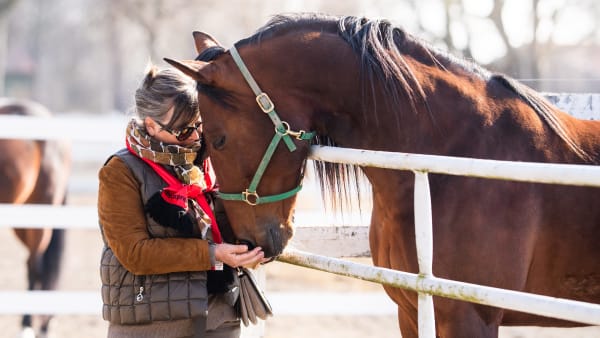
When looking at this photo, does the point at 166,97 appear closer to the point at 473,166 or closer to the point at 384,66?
the point at 384,66

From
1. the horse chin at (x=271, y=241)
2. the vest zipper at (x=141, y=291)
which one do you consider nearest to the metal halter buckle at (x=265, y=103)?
the horse chin at (x=271, y=241)

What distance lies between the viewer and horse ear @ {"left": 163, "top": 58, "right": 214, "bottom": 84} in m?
2.42

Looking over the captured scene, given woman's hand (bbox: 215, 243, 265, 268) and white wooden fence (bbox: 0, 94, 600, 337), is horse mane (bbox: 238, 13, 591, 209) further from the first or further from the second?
woman's hand (bbox: 215, 243, 265, 268)

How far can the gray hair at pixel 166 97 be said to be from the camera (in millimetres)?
2482

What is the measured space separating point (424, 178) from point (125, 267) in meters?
1.01

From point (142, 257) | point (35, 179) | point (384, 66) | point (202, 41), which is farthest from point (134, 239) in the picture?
point (35, 179)

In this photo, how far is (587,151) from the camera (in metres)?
2.76

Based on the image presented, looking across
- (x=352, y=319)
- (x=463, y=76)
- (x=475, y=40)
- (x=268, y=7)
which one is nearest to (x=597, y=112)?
(x=463, y=76)

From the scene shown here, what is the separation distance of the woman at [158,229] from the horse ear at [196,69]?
66 millimetres

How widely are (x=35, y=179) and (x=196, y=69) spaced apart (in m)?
4.89

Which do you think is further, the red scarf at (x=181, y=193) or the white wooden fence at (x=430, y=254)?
the red scarf at (x=181, y=193)

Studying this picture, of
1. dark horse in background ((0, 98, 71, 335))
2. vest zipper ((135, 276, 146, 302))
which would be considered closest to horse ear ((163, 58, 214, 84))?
vest zipper ((135, 276, 146, 302))

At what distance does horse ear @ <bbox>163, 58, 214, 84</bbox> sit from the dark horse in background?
14.3 feet

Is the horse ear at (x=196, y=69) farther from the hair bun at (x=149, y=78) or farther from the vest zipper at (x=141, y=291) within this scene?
the vest zipper at (x=141, y=291)
